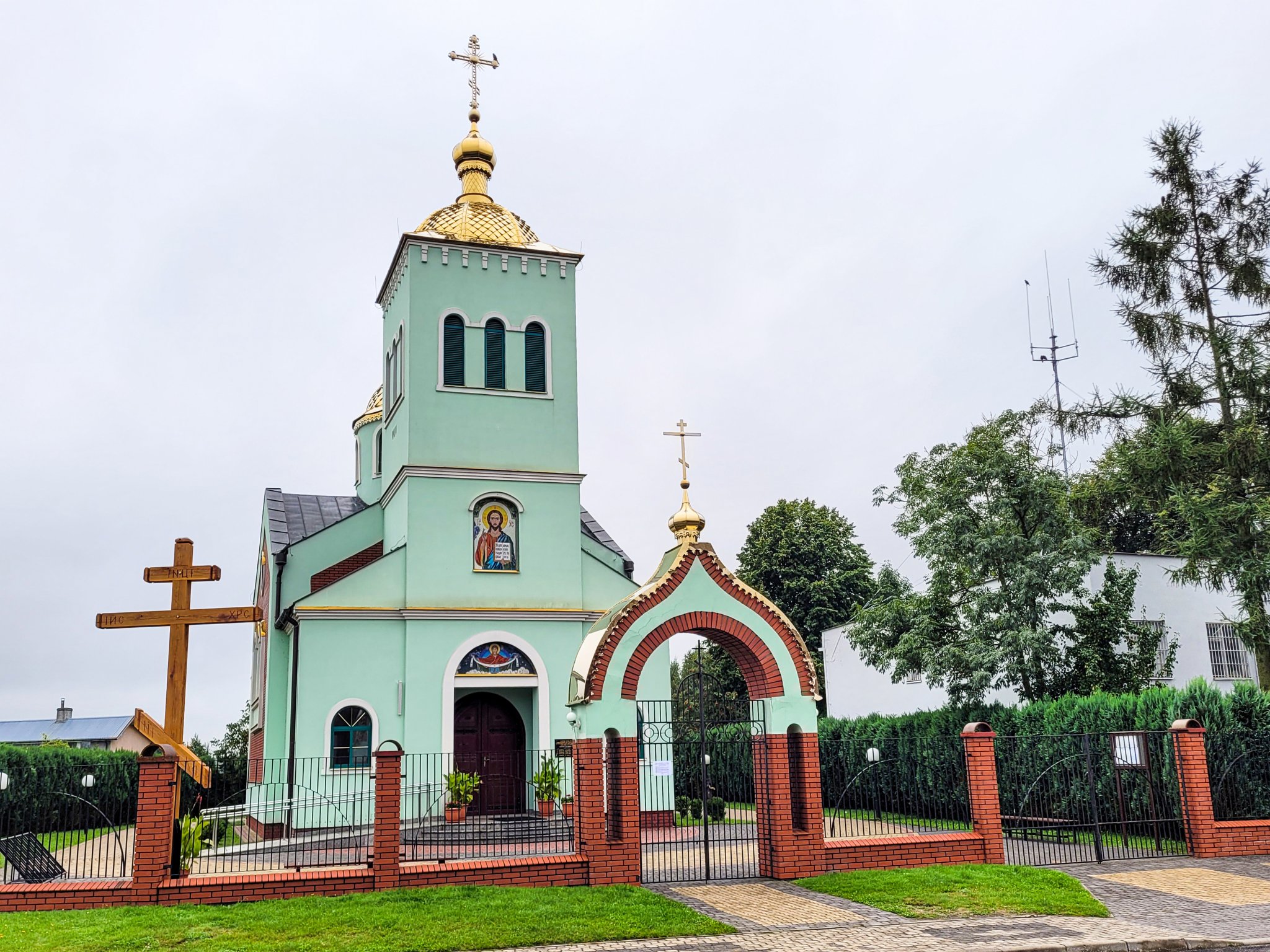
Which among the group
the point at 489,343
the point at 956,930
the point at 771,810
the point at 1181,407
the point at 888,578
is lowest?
the point at 956,930

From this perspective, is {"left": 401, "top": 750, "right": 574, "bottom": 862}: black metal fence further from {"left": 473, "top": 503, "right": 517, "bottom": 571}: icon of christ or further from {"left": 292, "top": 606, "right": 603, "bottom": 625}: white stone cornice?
{"left": 473, "top": 503, "right": 517, "bottom": 571}: icon of christ

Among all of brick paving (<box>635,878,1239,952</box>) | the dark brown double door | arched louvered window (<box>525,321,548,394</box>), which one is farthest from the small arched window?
brick paving (<box>635,878,1239,952</box>)

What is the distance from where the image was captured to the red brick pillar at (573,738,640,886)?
42.7ft

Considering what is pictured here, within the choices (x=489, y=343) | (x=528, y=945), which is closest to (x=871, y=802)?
(x=489, y=343)

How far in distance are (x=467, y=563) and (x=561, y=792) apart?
15.6ft

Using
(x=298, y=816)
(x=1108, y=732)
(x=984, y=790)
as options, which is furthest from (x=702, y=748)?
(x=298, y=816)

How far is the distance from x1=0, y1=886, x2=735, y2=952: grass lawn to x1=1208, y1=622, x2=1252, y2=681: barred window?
17680mm

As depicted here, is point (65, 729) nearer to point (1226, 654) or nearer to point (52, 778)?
point (52, 778)

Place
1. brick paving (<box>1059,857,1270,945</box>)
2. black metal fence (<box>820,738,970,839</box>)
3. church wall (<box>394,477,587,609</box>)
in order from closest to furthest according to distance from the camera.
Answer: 1. brick paving (<box>1059,857,1270,945</box>)
2. black metal fence (<box>820,738,970,839</box>)
3. church wall (<box>394,477,587,609</box>)

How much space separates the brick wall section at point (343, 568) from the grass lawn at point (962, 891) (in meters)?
12.7

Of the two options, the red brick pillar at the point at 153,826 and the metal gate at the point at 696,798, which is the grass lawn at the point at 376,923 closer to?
the red brick pillar at the point at 153,826

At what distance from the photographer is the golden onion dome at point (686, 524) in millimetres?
14539

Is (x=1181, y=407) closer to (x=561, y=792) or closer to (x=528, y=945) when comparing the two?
(x=561, y=792)

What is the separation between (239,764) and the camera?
34.0 metres
